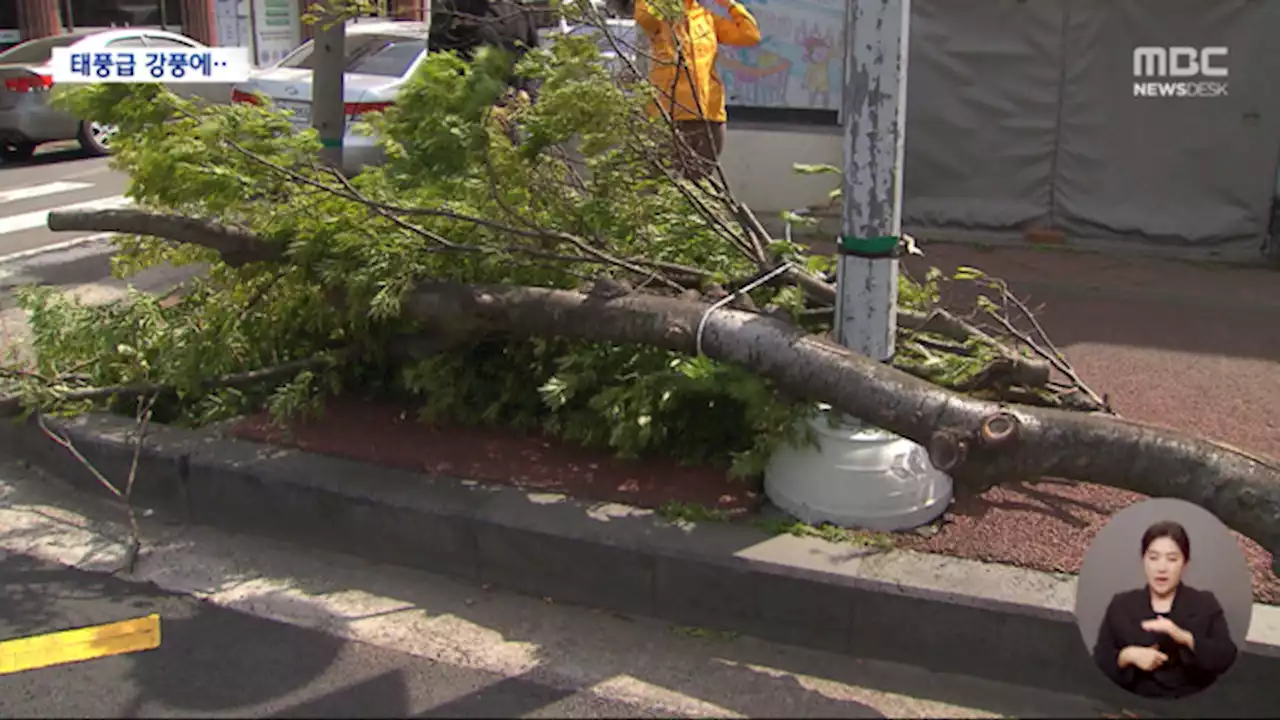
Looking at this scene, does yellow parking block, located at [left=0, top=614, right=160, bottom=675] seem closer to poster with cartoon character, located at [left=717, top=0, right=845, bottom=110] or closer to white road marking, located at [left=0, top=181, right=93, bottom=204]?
poster with cartoon character, located at [left=717, top=0, right=845, bottom=110]

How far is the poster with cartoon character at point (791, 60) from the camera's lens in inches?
370

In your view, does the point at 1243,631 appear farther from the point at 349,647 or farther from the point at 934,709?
the point at 349,647

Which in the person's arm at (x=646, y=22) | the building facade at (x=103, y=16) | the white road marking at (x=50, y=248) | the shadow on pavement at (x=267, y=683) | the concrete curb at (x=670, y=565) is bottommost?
the shadow on pavement at (x=267, y=683)

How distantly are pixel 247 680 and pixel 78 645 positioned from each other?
0.66m

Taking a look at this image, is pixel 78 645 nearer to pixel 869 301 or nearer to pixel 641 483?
pixel 641 483

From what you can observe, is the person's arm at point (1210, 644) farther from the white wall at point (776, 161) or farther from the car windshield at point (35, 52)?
the car windshield at point (35, 52)

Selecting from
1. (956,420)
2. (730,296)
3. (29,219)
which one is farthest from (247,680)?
(29,219)

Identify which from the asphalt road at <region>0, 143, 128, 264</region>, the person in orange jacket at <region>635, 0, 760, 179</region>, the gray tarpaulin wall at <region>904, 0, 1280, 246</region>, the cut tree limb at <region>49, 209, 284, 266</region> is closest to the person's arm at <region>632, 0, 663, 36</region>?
the person in orange jacket at <region>635, 0, 760, 179</region>

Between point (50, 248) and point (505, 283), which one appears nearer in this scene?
point (505, 283)

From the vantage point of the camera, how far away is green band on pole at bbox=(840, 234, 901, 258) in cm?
397

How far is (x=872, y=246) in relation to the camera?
13.0 ft

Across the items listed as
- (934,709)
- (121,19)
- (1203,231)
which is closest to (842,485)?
(934,709)

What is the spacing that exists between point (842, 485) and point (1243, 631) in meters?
1.36

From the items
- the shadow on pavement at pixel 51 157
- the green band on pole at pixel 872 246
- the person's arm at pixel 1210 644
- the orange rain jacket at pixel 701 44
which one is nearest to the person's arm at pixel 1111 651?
the person's arm at pixel 1210 644
